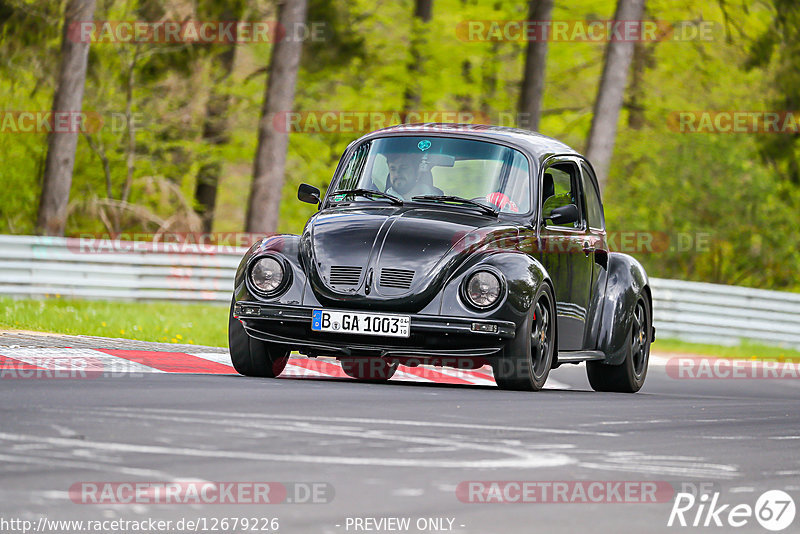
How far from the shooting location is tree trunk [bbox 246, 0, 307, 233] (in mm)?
27375

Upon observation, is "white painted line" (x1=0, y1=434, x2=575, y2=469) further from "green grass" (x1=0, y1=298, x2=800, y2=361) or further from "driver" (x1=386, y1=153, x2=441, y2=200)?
"green grass" (x1=0, y1=298, x2=800, y2=361)

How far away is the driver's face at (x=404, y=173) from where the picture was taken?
11.0 m

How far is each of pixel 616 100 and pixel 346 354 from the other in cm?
1913

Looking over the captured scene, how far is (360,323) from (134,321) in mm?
8174

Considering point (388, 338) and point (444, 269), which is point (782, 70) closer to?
point (444, 269)

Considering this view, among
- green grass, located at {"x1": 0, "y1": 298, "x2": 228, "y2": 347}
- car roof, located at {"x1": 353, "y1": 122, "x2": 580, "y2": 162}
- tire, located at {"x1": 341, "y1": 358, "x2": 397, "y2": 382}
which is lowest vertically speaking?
green grass, located at {"x1": 0, "y1": 298, "x2": 228, "y2": 347}

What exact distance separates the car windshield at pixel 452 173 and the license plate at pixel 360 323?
1432mm

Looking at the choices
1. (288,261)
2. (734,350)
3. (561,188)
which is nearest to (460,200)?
(561,188)

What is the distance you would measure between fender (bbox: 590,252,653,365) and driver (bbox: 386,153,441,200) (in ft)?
6.49

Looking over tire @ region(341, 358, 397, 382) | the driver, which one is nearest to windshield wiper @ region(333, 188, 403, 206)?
the driver

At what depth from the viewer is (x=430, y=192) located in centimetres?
1086

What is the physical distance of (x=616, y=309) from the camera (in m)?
11.9

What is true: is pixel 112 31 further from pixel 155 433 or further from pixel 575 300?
pixel 155 433

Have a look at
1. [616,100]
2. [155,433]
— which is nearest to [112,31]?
[616,100]
